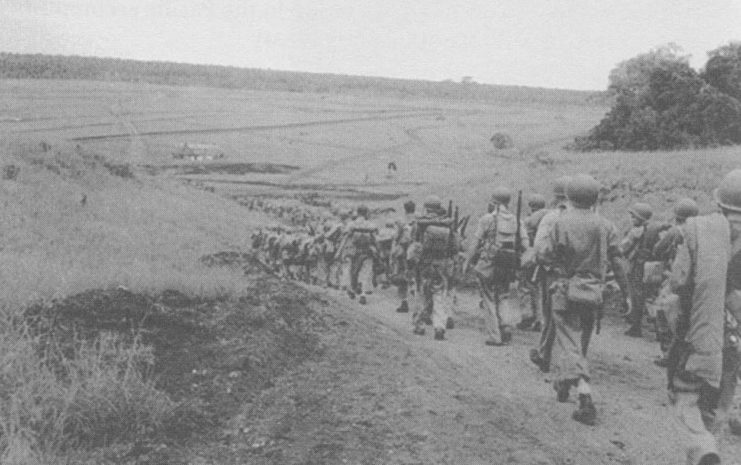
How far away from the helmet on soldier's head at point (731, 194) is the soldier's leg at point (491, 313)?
555 centimetres

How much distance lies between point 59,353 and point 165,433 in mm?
1342

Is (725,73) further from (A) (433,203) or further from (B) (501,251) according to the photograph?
(B) (501,251)

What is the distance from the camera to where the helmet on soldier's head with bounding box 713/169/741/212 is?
419 cm

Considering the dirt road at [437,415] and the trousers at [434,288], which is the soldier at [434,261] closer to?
→ the trousers at [434,288]

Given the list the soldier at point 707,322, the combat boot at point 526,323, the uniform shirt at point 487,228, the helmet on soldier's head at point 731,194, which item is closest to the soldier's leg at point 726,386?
the soldier at point 707,322

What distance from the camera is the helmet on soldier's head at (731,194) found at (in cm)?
419

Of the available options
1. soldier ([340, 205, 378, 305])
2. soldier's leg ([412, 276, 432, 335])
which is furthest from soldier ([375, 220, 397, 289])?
soldier's leg ([412, 276, 432, 335])

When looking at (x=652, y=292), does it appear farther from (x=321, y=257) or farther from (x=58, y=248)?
(x=58, y=248)

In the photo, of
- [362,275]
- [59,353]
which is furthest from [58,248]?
[59,353]

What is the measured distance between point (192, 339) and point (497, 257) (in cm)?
458

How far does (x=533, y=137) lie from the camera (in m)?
64.1

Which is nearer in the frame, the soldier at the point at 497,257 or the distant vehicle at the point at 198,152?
the soldier at the point at 497,257

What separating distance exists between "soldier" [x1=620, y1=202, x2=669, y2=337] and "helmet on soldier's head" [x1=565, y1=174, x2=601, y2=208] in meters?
4.07

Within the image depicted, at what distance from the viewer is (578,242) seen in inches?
263
